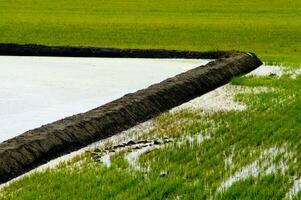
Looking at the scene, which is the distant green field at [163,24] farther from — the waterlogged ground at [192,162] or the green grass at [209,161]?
the waterlogged ground at [192,162]

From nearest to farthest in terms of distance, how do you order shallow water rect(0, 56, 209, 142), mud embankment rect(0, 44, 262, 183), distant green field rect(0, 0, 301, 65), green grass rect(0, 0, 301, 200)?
green grass rect(0, 0, 301, 200) → mud embankment rect(0, 44, 262, 183) → shallow water rect(0, 56, 209, 142) → distant green field rect(0, 0, 301, 65)

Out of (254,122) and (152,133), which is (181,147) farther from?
(254,122)

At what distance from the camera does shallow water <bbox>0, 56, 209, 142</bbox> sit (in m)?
10.2

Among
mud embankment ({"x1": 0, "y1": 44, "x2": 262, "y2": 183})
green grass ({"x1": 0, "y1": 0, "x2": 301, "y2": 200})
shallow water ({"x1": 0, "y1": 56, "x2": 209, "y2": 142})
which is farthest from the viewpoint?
shallow water ({"x1": 0, "y1": 56, "x2": 209, "y2": 142})

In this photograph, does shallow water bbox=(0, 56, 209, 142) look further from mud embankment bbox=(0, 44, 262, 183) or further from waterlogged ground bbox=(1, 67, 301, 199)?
waterlogged ground bbox=(1, 67, 301, 199)

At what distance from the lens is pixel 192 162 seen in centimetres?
746

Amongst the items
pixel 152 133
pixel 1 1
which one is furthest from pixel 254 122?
pixel 1 1

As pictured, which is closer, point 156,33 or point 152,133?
point 152,133

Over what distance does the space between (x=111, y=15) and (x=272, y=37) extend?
15.8 m

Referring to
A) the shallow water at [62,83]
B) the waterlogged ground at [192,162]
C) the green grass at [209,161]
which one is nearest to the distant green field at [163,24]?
the shallow water at [62,83]

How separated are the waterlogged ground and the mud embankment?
0.25 metres

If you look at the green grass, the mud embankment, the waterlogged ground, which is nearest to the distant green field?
the mud embankment

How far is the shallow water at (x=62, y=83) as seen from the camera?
33.6ft

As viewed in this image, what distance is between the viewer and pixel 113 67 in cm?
1692
